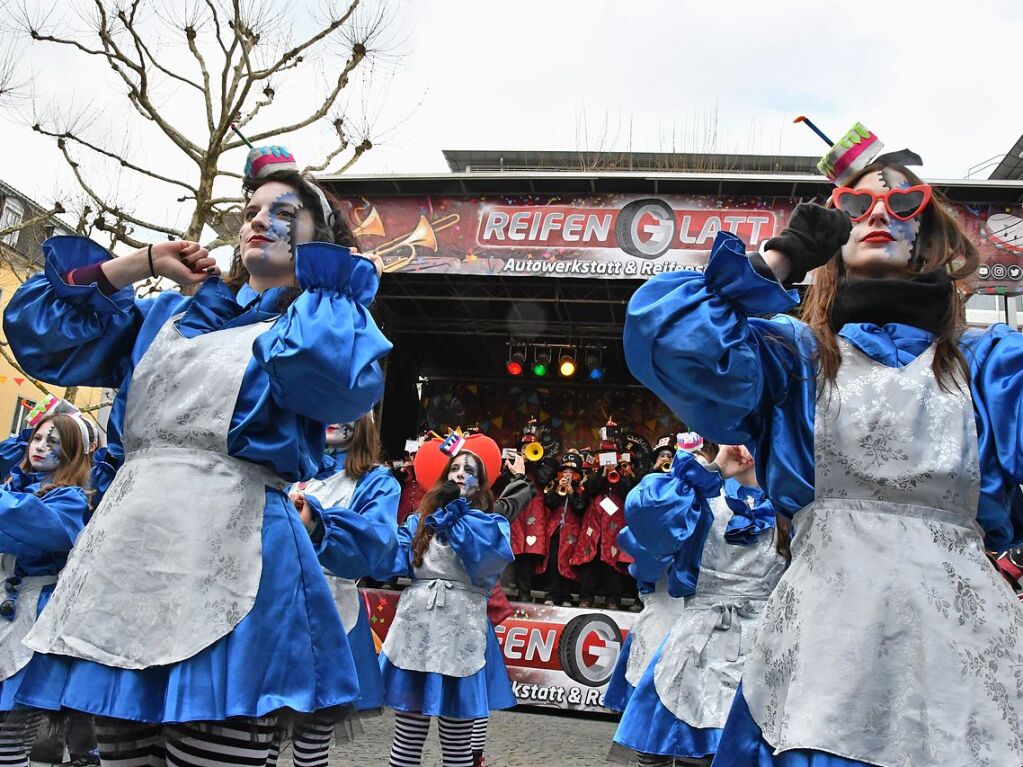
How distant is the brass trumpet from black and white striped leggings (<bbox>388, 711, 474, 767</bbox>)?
17.6 ft

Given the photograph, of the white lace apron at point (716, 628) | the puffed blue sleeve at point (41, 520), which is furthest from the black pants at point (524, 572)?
the puffed blue sleeve at point (41, 520)

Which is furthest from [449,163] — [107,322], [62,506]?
[107,322]

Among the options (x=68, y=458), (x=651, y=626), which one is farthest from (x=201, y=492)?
(x=651, y=626)

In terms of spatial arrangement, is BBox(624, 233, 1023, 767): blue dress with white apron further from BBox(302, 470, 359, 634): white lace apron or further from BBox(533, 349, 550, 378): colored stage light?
BBox(533, 349, 550, 378): colored stage light

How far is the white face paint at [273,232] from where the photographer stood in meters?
2.26

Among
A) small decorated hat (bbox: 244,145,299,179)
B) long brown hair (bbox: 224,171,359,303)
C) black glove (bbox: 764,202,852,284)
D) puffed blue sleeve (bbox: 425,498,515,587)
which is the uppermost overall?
small decorated hat (bbox: 244,145,299,179)

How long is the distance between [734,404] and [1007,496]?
1.96 feet

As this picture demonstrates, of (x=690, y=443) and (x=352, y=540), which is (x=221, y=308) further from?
(x=690, y=443)

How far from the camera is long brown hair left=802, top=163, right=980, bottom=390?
1809mm

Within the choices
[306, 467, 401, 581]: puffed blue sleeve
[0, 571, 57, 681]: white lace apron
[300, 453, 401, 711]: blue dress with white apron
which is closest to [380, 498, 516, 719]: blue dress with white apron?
[300, 453, 401, 711]: blue dress with white apron

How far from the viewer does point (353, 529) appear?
3.10m

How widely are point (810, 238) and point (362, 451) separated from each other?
120 inches

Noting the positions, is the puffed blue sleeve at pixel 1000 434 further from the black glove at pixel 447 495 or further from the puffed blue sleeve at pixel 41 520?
the black glove at pixel 447 495

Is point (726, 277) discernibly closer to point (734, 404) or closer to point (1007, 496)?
point (734, 404)
